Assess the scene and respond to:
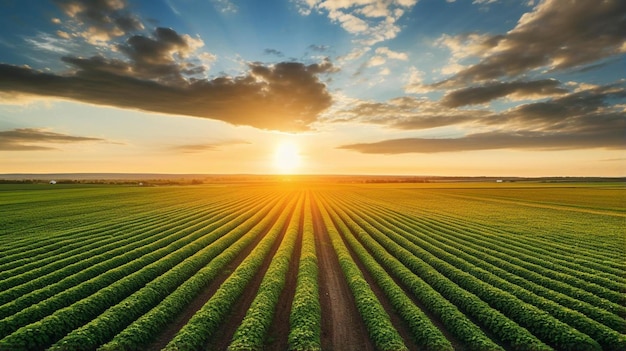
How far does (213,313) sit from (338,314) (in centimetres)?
574

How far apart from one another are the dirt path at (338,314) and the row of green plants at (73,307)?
33.4ft

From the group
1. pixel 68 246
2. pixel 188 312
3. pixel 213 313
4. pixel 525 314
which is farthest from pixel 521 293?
pixel 68 246

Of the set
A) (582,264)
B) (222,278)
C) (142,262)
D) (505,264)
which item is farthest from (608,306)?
(142,262)

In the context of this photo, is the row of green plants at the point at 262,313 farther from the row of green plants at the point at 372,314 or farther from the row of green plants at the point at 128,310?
the row of green plants at the point at 128,310

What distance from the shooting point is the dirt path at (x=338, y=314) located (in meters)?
12.5

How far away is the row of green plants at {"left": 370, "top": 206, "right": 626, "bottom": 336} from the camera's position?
13.4 metres

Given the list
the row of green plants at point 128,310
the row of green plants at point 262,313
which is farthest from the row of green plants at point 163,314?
the row of green plants at point 262,313

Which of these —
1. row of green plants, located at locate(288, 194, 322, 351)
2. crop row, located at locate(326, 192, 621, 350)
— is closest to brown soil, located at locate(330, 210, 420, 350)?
row of green plants, located at locate(288, 194, 322, 351)

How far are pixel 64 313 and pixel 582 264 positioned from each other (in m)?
30.1

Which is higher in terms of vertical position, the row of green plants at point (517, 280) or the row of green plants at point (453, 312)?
the row of green plants at point (517, 280)

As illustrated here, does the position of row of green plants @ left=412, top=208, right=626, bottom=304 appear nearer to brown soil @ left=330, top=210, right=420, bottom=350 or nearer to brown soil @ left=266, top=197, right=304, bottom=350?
brown soil @ left=330, top=210, right=420, bottom=350

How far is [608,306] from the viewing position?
14359 mm

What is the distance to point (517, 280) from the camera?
17.8m

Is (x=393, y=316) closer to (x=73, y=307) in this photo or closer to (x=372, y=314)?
(x=372, y=314)
